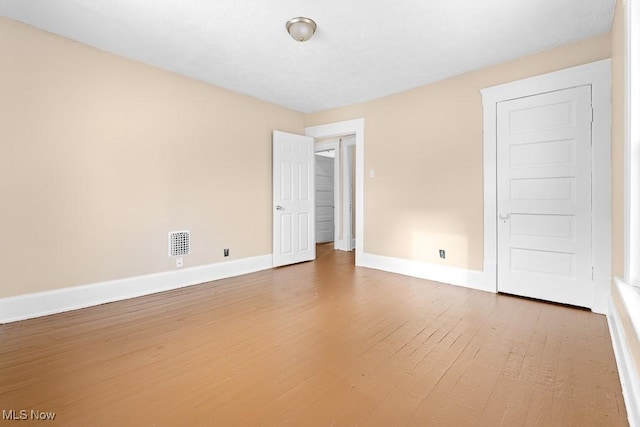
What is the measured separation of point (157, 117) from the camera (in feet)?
11.1

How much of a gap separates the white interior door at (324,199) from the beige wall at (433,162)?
9.66ft

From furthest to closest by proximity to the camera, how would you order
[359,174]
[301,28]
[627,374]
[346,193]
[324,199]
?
1. [324,199]
2. [346,193]
3. [359,174]
4. [301,28]
5. [627,374]

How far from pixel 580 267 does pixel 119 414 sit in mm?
3739

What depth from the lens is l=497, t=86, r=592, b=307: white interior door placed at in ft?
9.17

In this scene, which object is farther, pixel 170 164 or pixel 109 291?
pixel 170 164

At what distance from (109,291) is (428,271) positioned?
3.68 metres

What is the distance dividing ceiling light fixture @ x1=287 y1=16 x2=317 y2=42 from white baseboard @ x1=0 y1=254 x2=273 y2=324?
287 cm

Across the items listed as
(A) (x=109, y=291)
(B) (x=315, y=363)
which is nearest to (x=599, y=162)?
(B) (x=315, y=363)

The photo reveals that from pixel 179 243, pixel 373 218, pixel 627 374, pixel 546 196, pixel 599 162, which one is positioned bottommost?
pixel 627 374

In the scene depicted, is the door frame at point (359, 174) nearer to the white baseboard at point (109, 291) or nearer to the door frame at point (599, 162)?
the white baseboard at point (109, 291)

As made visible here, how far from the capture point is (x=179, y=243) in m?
3.62

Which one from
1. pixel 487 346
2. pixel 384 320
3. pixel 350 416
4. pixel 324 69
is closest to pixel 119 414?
pixel 350 416

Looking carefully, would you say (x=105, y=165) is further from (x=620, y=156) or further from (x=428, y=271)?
(x=620, y=156)

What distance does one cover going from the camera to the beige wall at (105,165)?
2541mm
